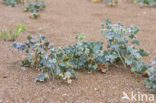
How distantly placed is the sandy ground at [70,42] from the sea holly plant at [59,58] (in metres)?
0.10

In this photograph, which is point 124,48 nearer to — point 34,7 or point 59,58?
point 59,58

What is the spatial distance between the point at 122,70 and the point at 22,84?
1231 mm

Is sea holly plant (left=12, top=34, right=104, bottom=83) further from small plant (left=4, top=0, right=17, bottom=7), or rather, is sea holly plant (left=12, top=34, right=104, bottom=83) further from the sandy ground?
small plant (left=4, top=0, right=17, bottom=7)

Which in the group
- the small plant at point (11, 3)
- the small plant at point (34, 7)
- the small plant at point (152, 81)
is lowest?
the small plant at point (152, 81)

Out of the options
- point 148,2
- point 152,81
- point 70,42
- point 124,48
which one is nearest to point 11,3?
point 70,42

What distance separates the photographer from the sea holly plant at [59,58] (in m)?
2.81

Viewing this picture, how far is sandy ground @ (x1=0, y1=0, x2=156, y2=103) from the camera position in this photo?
2631 millimetres

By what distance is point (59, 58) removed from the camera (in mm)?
2973

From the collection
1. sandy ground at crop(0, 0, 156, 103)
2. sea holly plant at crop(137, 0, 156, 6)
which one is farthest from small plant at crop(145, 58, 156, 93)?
sea holly plant at crop(137, 0, 156, 6)

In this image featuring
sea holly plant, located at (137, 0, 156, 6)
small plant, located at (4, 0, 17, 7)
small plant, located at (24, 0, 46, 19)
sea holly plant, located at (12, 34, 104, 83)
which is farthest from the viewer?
sea holly plant, located at (137, 0, 156, 6)

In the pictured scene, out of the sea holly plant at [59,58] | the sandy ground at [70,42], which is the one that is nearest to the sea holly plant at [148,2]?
the sandy ground at [70,42]

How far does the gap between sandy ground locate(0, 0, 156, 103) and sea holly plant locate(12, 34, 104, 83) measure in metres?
0.10

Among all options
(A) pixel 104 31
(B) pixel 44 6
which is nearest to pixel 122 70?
(A) pixel 104 31

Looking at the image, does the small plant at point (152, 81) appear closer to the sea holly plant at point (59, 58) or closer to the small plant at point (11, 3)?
the sea holly plant at point (59, 58)
